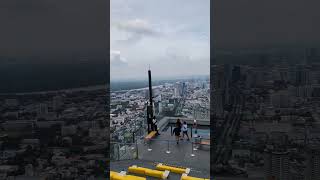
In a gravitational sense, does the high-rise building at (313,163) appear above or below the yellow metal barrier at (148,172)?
above

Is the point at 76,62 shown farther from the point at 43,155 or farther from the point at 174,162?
the point at 174,162

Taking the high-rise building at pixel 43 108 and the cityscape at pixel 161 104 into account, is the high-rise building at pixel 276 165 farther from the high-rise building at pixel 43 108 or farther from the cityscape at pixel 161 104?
the high-rise building at pixel 43 108

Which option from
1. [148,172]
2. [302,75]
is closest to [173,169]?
[148,172]

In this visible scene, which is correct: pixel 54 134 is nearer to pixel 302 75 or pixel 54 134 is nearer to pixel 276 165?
pixel 276 165

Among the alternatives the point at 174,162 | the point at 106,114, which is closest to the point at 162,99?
the point at 174,162

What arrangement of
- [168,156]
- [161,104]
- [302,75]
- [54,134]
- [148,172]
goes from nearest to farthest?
[302,75]
[54,134]
[148,172]
[168,156]
[161,104]

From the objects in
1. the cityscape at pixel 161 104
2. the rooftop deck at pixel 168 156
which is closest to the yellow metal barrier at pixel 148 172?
the rooftop deck at pixel 168 156
